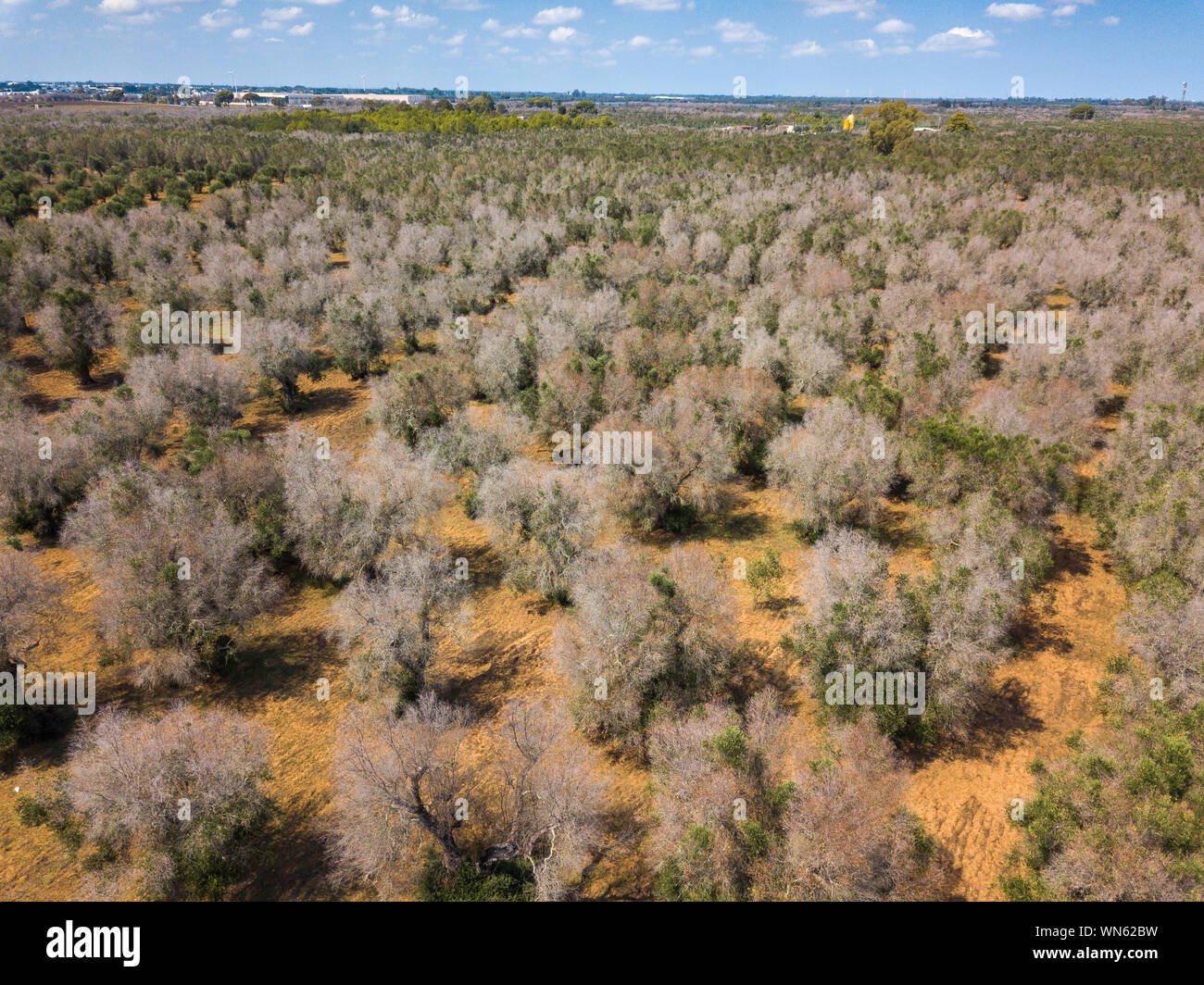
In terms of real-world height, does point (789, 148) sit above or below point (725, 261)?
above

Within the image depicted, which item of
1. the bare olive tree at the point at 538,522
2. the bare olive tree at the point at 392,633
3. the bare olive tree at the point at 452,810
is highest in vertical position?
the bare olive tree at the point at 538,522

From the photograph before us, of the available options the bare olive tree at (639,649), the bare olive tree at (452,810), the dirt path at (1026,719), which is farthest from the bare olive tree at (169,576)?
the dirt path at (1026,719)

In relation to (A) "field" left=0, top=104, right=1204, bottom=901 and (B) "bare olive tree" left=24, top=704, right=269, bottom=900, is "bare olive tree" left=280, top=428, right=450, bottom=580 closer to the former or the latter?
(A) "field" left=0, top=104, right=1204, bottom=901

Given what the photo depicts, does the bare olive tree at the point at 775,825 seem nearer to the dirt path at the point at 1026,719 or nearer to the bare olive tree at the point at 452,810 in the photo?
the dirt path at the point at 1026,719

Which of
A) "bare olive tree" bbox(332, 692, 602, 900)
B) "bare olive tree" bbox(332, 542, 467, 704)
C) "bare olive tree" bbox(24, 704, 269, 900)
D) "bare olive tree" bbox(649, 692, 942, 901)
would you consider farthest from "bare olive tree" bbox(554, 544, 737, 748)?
"bare olive tree" bbox(24, 704, 269, 900)

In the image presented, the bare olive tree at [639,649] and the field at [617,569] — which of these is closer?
→ the field at [617,569]
